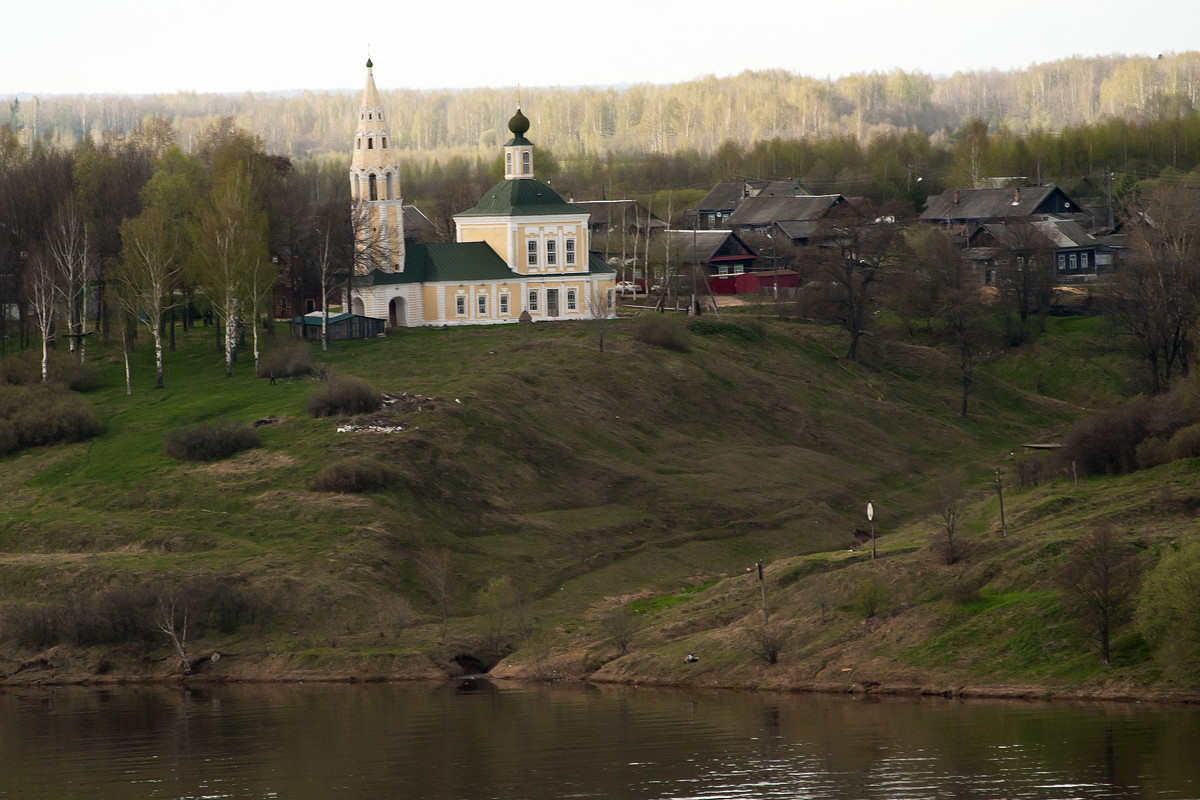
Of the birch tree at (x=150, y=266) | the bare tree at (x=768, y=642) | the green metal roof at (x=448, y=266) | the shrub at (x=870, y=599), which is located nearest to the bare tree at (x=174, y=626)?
the bare tree at (x=768, y=642)

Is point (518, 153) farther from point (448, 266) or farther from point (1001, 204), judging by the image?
point (1001, 204)

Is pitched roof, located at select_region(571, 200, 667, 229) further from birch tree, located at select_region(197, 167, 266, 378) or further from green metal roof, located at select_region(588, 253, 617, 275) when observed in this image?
birch tree, located at select_region(197, 167, 266, 378)

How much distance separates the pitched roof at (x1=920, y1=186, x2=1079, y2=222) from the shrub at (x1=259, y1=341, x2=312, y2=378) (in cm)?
5854

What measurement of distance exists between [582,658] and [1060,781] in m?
19.9

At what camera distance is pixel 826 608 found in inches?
1897

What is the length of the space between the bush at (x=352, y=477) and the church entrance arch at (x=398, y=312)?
2327 centimetres

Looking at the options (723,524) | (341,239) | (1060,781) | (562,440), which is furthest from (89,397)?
(1060,781)

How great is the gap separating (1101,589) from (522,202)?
50.4 meters

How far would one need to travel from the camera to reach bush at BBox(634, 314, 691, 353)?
264ft

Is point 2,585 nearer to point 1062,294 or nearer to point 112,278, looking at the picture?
point 112,278

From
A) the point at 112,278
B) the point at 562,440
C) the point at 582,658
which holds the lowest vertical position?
the point at 582,658

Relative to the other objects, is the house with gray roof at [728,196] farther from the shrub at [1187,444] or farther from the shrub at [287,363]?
the shrub at [1187,444]

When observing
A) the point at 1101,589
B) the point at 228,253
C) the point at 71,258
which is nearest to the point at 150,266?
the point at 228,253

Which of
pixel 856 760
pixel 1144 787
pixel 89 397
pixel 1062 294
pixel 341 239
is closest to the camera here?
pixel 1144 787
